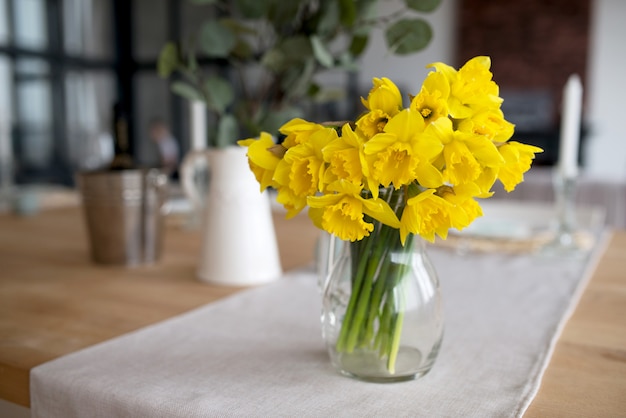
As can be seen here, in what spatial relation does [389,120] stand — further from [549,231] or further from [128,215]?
[549,231]

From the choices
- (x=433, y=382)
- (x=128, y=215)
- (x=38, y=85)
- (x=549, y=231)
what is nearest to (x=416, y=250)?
(x=433, y=382)

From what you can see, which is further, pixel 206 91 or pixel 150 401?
pixel 206 91

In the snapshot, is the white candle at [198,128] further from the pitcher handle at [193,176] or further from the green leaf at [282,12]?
the green leaf at [282,12]

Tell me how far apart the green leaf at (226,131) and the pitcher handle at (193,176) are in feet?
0.13

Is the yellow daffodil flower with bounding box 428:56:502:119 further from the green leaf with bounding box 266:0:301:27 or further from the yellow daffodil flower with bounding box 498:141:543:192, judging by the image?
the green leaf with bounding box 266:0:301:27

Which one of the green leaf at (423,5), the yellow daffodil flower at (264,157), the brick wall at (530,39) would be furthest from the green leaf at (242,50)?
the brick wall at (530,39)

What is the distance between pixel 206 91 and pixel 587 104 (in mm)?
6462

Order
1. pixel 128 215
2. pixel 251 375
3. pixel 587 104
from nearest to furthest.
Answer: pixel 251 375 → pixel 128 215 → pixel 587 104

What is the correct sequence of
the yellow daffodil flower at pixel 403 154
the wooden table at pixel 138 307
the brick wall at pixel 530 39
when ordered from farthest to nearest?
1. the brick wall at pixel 530 39
2. the wooden table at pixel 138 307
3. the yellow daffodil flower at pixel 403 154

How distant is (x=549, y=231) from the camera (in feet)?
4.52

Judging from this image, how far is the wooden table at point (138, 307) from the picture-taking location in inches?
22.9

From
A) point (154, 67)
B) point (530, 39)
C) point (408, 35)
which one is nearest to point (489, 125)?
point (408, 35)

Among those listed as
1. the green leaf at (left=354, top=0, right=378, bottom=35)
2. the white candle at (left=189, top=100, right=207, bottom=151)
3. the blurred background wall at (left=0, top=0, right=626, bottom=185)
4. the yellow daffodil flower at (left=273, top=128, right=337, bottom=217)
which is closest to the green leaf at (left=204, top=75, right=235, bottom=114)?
the green leaf at (left=354, top=0, right=378, bottom=35)

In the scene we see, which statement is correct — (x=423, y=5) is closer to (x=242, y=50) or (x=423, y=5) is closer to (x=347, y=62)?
(x=347, y=62)
